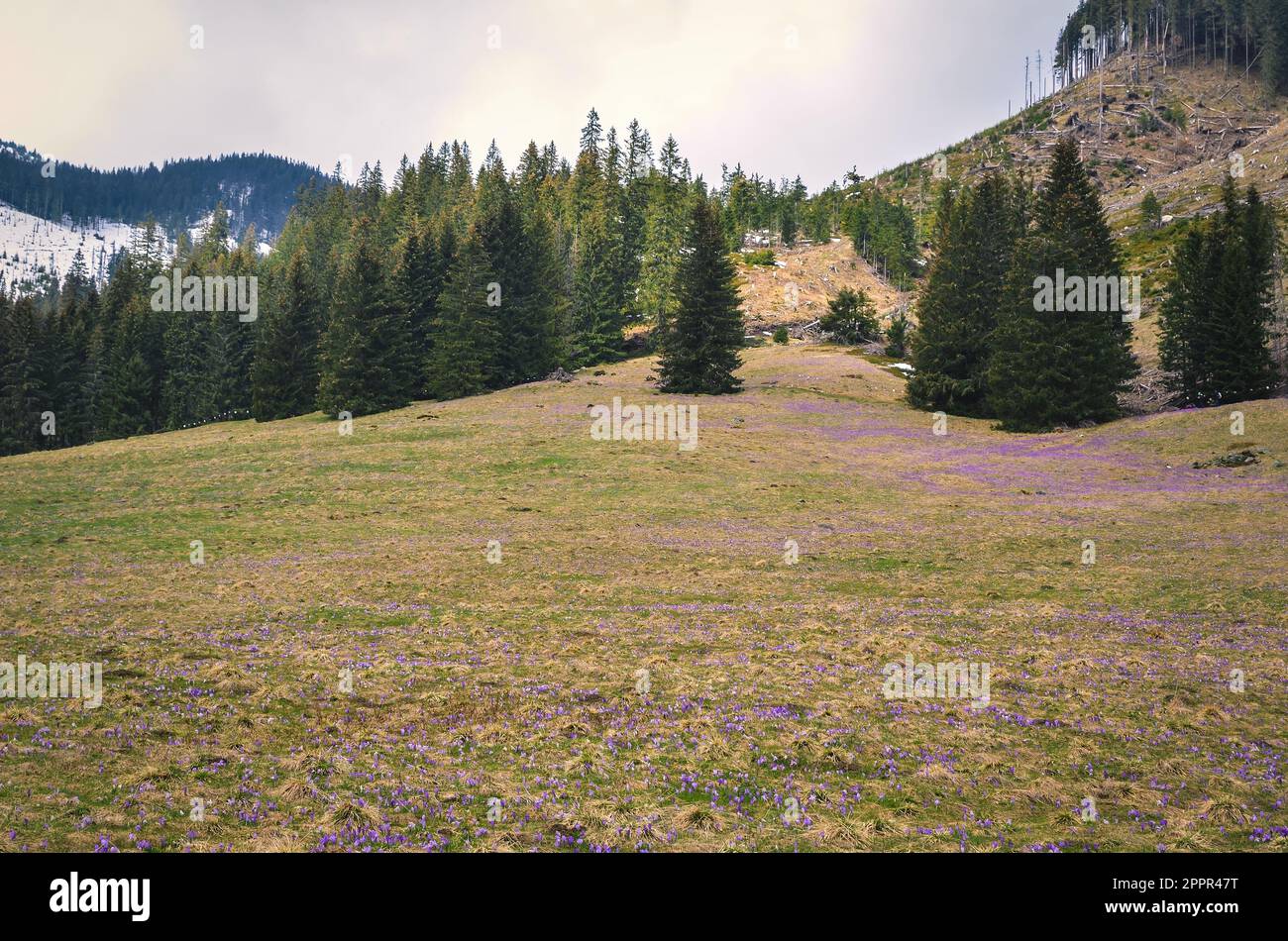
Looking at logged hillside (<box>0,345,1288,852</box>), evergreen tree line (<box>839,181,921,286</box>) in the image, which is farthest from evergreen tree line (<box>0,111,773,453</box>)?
evergreen tree line (<box>839,181,921,286</box>)

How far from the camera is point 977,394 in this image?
60.9 m

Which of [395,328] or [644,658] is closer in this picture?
[644,658]

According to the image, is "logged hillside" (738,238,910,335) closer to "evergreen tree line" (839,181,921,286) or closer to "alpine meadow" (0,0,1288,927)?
"evergreen tree line" (839,181,921,286)

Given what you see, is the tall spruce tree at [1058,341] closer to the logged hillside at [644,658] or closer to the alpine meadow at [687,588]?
the alpine meadow at [687,588]
